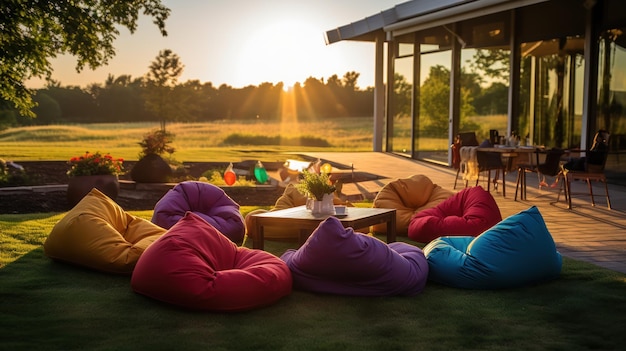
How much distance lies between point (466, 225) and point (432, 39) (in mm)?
11052

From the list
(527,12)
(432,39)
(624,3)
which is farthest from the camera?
(432,39)

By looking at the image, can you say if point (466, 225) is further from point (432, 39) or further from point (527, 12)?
point (432, 39)

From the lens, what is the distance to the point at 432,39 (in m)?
16.7

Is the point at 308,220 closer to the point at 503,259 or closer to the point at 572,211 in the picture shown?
the point at 503,259

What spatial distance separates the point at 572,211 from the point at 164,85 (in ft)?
94.0

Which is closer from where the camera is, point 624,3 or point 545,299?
point 545,299

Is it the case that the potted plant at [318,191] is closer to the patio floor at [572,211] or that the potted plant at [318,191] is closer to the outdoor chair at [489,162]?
the patio floor at [572,211]

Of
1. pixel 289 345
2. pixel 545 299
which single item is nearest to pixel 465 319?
pixel 545 299

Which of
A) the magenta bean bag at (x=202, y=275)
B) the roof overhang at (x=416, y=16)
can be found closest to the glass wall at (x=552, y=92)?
the roof overhang at (x=416, y=16)

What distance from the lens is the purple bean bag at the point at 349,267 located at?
15.0 feet

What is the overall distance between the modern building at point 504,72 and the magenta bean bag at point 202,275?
7.26m

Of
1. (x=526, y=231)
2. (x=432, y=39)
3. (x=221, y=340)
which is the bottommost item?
(x=221, y=340)

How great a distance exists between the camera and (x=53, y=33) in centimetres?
1203

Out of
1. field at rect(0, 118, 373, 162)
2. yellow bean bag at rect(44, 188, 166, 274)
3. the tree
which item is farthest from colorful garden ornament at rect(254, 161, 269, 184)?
the tree
